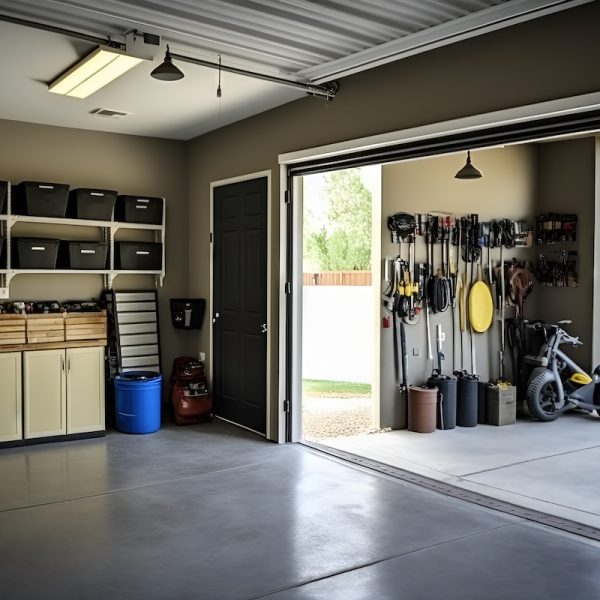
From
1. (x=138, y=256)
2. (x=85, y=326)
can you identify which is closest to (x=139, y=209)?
(x=138, y=256)

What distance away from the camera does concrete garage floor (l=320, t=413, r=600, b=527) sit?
482cm

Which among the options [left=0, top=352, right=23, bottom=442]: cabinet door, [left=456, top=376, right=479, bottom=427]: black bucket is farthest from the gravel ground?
[left=0, top=352, right=23, bottom=442]: cabinet door

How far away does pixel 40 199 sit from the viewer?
657 centimetres

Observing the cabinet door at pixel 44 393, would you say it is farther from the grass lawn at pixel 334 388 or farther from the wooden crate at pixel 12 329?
the grass lawn at pixel 334 388

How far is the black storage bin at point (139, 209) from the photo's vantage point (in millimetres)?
7176

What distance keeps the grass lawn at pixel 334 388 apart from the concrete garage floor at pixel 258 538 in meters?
4.04

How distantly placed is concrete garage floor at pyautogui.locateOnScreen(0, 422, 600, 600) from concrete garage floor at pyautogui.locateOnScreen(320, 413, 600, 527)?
0.43 metres

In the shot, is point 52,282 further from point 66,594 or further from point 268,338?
point 66,594

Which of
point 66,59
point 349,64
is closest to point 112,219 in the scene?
point 66,59

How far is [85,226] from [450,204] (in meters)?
3.75

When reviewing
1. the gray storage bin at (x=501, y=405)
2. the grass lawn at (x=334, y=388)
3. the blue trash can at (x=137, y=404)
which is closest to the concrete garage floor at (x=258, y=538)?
the blue trash can at (x=137, y=404)

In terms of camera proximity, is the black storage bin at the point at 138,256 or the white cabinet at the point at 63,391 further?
the black storage bin at the point at 138,256

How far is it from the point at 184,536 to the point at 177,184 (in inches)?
182

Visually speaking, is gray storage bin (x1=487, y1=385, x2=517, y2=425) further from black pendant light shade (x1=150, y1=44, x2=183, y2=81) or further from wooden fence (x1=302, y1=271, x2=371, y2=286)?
black pendant light shade (x1=150, y1=44, x2=183, y2=81)
